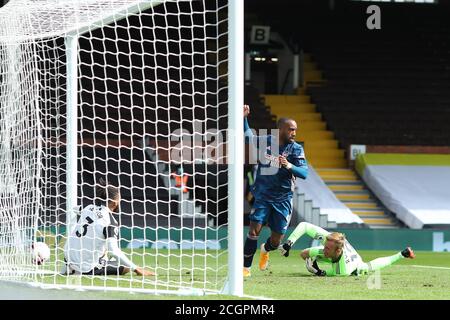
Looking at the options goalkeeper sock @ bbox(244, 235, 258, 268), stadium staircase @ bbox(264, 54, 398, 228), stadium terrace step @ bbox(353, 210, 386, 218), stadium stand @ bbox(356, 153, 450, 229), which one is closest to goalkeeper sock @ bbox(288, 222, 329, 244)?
goalkeeper sock @ bbox(244, 235, 258, 268)

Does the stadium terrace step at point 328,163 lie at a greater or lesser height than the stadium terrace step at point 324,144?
lesser

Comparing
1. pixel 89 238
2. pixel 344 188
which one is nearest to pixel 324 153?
pixel 344 188

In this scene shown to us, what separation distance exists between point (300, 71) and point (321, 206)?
17.7 ft

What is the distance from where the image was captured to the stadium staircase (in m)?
19.8

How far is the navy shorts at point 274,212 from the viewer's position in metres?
9.47

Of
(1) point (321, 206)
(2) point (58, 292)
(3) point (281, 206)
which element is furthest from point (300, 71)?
(2) point (58, 292)

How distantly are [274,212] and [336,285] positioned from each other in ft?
4.46

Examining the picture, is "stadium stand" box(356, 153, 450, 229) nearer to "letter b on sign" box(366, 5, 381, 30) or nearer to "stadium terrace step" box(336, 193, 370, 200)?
"stadium terrace step" box(336, 193, 370, 200)

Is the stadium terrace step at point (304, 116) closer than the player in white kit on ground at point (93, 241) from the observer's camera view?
No

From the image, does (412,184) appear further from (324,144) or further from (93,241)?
(93,241)

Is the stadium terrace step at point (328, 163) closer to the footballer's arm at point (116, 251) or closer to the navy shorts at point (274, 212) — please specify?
the navy shorts at point (274, 212)

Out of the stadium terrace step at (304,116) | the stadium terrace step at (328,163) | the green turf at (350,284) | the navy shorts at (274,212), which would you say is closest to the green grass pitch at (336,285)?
the green turf at (350,284)

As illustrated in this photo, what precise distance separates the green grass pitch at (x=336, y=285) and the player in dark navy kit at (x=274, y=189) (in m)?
0.35

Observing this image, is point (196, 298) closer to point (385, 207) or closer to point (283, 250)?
point (283, 250)
